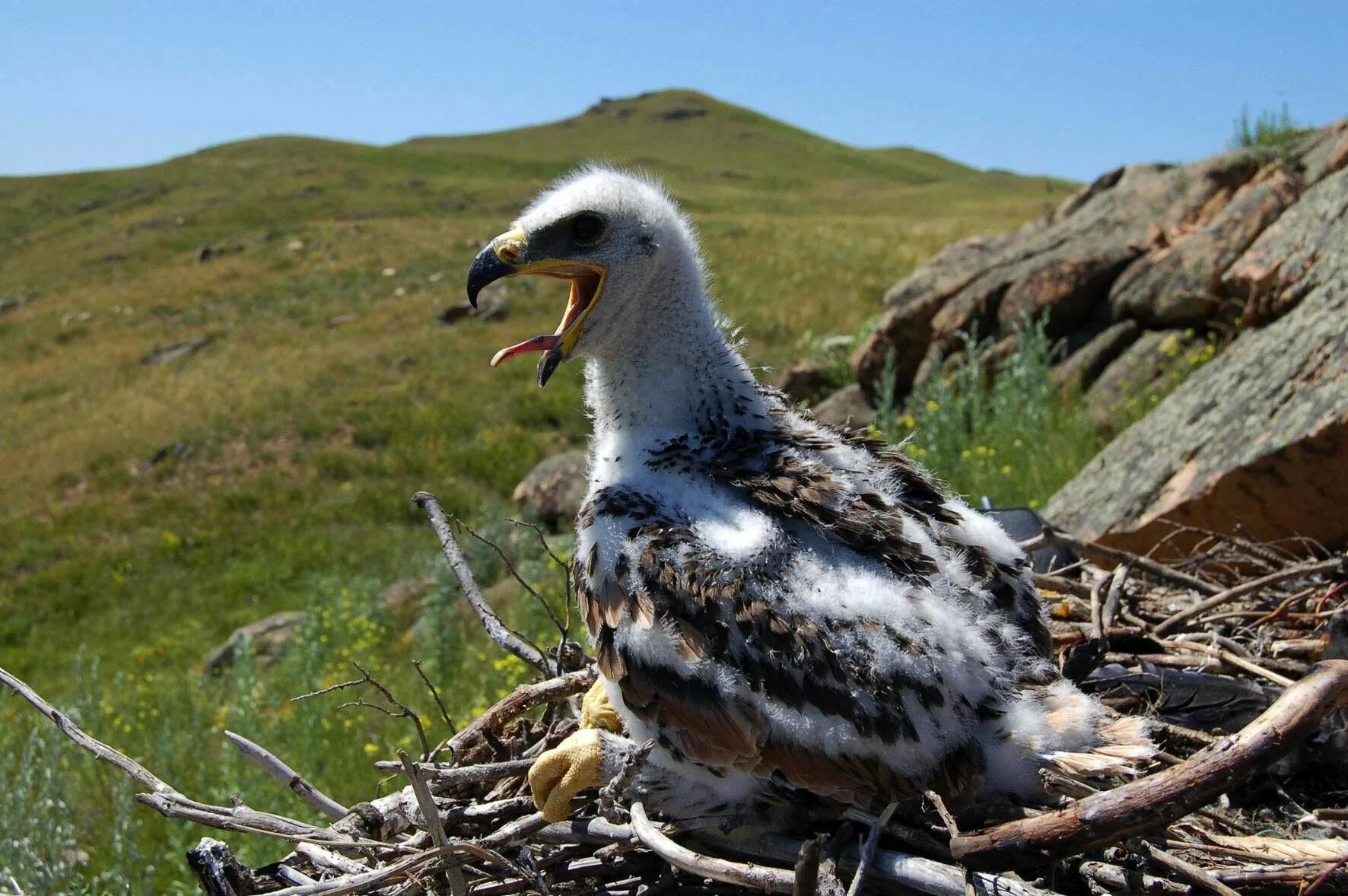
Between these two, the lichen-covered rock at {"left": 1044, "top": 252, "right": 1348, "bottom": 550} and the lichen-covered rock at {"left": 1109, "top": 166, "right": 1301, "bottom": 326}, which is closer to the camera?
the lichen-covered rock at {"left": 1044, "top": 252, "right": 1348, "bottom": 550}

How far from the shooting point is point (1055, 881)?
236cm

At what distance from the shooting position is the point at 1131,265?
368 inches

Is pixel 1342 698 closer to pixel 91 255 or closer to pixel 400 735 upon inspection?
pixel 400 735

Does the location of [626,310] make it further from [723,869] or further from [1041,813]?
[1041,813]

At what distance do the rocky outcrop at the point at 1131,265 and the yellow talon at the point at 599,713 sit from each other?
16.9ft

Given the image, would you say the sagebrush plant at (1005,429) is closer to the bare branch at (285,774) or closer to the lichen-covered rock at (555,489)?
the bare branch at (285,774)

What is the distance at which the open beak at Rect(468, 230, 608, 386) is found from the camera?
121 inches

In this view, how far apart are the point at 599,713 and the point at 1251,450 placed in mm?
3277

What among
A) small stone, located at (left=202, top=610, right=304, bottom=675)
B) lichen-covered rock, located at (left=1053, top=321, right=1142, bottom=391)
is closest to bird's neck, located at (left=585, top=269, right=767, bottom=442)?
lichen-covered rock, located at (left=1053, top=321, right=1142, bottom=391)

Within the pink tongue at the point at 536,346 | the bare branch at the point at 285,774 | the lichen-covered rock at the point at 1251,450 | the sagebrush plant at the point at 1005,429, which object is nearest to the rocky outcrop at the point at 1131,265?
the sagebrush plant at the point at 1005,429

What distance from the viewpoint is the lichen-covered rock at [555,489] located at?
13.1 m

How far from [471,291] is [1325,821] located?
108 inches

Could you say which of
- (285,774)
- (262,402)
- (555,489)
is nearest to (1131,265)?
(555,489)

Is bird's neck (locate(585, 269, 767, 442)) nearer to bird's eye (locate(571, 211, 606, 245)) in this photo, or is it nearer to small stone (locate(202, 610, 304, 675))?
bird's eye (locate(571, 211, 606, 245))
